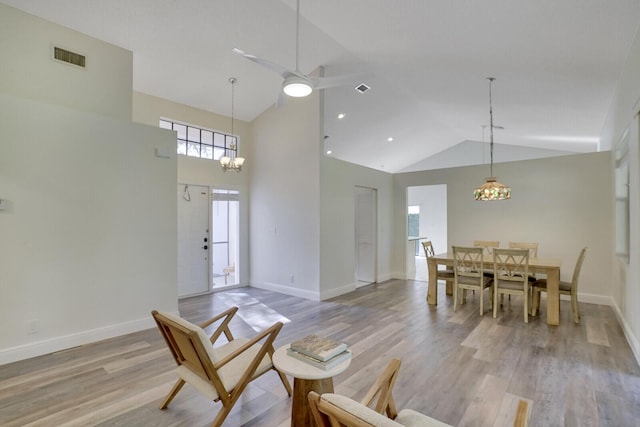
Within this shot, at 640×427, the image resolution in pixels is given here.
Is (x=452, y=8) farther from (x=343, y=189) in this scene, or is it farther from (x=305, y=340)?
(x=343, y=189)

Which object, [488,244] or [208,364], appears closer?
[208,364]

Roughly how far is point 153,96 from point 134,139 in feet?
5.84

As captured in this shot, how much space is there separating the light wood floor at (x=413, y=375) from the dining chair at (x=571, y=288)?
0.16m

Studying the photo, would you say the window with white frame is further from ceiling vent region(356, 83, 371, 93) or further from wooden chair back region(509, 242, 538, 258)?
wooden chair back region(509, 242, 538, 258)

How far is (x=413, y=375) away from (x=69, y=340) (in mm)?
3748

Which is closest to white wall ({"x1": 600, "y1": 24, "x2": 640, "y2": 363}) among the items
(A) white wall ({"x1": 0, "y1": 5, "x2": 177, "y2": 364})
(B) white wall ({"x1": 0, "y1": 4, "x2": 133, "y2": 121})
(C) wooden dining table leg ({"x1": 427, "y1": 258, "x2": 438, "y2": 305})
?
(C) wooden dining table leg ({"x1": 427, "y1": 258, "x2": 438, "y2": 305})

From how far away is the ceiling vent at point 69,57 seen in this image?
3762 mm

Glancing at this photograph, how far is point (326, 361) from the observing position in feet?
5.98

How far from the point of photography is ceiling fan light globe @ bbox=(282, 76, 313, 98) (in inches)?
107

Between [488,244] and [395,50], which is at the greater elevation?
[395,50]

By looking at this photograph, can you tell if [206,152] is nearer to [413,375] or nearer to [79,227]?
[79,227]

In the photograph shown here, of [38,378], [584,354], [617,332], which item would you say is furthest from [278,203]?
[617,332]

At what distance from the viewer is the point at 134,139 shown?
4.07 m

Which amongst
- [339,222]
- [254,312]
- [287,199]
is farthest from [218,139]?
[254,312]
